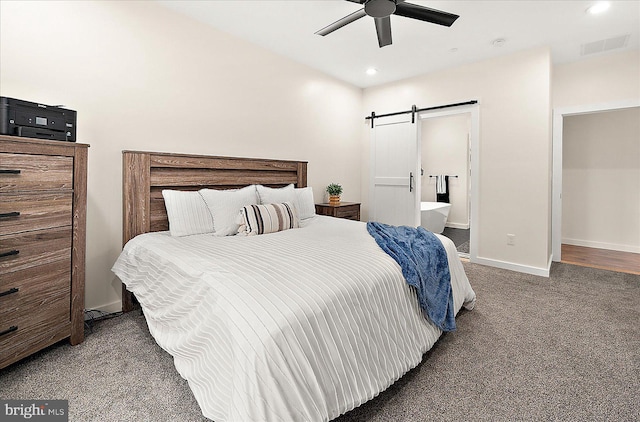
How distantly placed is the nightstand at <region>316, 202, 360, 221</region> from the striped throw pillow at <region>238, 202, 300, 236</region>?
52.4 inches

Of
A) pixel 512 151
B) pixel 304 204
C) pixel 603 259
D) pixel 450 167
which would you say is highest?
pixel 450 167

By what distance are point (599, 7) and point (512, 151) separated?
1.51 meters

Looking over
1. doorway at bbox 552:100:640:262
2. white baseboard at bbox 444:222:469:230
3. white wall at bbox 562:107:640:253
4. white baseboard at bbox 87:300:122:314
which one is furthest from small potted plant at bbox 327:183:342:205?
white wall at bbox 562:107:640:253

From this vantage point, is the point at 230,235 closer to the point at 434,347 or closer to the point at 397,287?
the point at 397,287

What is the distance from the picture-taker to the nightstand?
13.8 feet

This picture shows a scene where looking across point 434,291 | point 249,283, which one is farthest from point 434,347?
point 249,283

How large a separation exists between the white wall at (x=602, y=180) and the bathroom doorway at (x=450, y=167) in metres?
1.85

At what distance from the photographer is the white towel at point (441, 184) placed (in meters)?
7.06

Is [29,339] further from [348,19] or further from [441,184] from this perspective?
[441,184]

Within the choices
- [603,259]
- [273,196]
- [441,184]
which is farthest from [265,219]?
[441,184]

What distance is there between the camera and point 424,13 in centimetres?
239

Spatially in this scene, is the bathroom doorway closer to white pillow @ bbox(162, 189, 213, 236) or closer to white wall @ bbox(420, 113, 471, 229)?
white wall @ bbox(420, 113, 471, 229)

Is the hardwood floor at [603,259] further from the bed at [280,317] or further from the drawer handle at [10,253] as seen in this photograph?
the drawer handle at [10,253]

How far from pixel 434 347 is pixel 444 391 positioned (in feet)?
1.43
